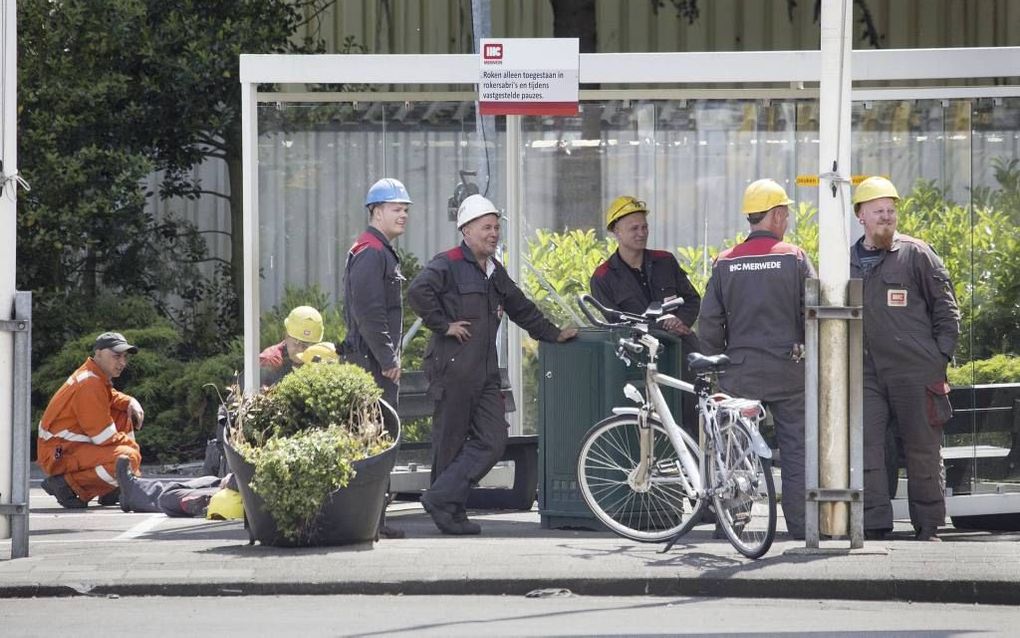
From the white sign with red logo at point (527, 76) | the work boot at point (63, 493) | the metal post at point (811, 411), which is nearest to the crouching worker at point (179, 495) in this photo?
the work boot at point (63, 493)

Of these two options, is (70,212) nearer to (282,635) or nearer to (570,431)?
(570,431)

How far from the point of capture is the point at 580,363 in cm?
946

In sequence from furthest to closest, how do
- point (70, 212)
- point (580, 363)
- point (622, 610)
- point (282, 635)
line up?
point (70, 212) < point (580, 363) < point (622, 610) < point (282, 635)

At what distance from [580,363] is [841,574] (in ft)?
7.39

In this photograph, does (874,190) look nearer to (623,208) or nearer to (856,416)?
(856,416)

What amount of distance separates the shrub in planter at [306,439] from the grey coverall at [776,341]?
69.8 inches

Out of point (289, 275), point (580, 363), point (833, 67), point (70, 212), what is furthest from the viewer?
point (70, 212)

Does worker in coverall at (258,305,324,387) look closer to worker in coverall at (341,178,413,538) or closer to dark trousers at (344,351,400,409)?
worker in coverall at (341,178,413,538)

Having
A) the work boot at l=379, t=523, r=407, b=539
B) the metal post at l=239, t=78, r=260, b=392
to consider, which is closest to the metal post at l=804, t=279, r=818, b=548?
the work boot at l=379, t=523, r=407, b=539

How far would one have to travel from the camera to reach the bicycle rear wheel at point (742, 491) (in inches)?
318

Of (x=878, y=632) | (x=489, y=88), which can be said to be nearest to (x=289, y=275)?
(x=489, y=88)

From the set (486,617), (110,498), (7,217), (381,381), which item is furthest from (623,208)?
(110,498)

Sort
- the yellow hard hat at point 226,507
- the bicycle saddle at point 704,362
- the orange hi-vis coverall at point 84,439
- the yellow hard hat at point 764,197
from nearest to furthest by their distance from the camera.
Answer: the bicycle saddle at point 704,362 < the yellow hard hat at point 764,197 < the yellow hard hat at point 226,507 < the orange hi-vis coverall at point 84,439

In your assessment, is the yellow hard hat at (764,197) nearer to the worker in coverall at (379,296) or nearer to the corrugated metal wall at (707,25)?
the worker in coverall at (379,296)
